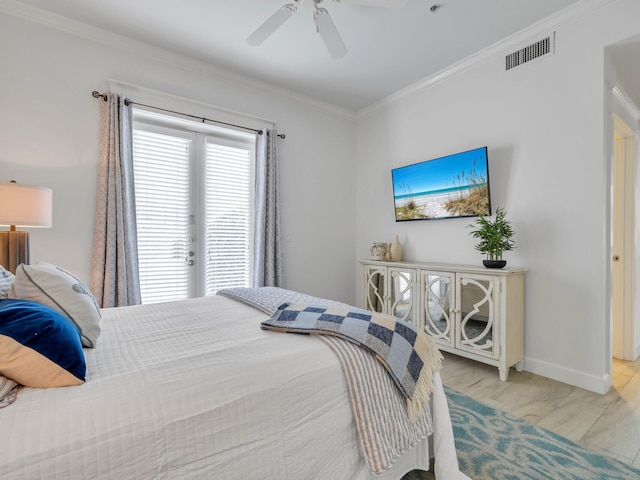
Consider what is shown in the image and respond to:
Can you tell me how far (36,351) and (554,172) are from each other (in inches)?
126

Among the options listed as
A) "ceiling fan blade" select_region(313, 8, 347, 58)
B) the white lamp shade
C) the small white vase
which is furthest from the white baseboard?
the white lamp shade

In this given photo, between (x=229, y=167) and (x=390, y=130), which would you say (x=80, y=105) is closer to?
(x=229, y=167)

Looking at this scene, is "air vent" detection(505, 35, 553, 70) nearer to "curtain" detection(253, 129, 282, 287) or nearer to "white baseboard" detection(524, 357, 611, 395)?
"curtain" detection(253, 129, 282, 287)

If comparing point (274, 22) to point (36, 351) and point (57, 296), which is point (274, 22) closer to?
point (57, 296)

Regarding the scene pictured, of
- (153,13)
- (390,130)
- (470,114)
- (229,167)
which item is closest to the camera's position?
(153,13)

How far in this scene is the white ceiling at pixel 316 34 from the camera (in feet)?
7.80

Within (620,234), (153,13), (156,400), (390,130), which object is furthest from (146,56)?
(620,234)

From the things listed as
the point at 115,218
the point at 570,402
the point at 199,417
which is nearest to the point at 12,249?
the point at 115,218

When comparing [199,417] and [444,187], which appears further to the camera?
[444,187]

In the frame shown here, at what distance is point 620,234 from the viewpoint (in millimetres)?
2930

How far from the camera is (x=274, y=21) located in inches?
83.2

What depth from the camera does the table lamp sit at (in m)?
1.92

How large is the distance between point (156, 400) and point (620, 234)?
3.81 m

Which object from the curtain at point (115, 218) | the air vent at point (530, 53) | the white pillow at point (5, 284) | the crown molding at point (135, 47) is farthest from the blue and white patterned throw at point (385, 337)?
the crown molding at point (135, 47)
